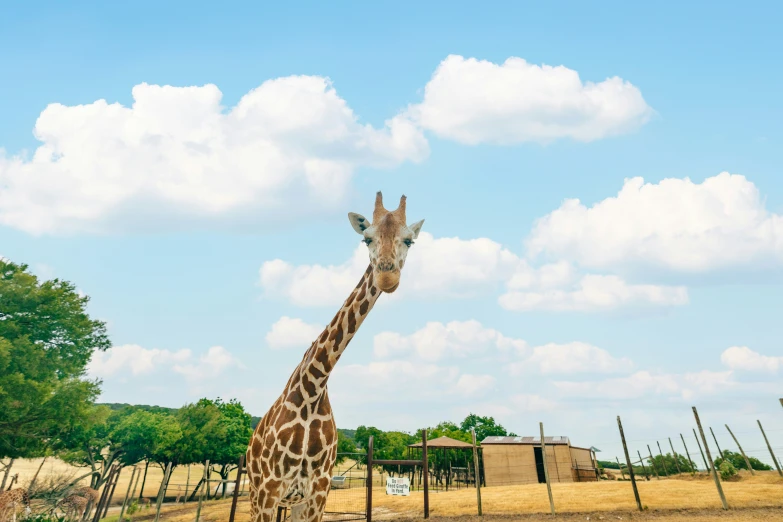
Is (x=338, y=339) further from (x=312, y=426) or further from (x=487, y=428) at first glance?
(x=487, y=428)

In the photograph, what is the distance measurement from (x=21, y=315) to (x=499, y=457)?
104ft

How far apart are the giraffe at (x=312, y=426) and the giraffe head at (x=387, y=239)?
0.01m

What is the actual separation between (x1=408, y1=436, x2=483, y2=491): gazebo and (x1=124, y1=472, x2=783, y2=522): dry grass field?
1274cm

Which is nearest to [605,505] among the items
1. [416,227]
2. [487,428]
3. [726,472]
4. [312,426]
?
[726,472]

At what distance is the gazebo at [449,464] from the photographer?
37.5 meters

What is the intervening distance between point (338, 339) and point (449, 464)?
35881 mm

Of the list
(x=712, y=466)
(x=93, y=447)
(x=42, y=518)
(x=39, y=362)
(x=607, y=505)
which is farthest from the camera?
(x=93, y=447)

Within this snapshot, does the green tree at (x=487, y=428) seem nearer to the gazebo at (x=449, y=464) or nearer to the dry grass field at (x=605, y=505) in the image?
the gazebo at (x=449, y=464)

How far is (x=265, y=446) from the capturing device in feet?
18.6

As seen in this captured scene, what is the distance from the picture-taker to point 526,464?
120ft

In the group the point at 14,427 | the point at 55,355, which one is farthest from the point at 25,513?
the point at 55,355

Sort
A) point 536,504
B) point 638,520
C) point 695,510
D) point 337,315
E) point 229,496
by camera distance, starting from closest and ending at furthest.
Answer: point 337,315
point 638,520
point 695,510
point 536,504
point 229,496

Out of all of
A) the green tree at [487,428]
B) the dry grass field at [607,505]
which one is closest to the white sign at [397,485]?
the dry grass field at [607,505]

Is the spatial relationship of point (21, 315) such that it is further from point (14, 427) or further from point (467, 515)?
point (467, 515)
